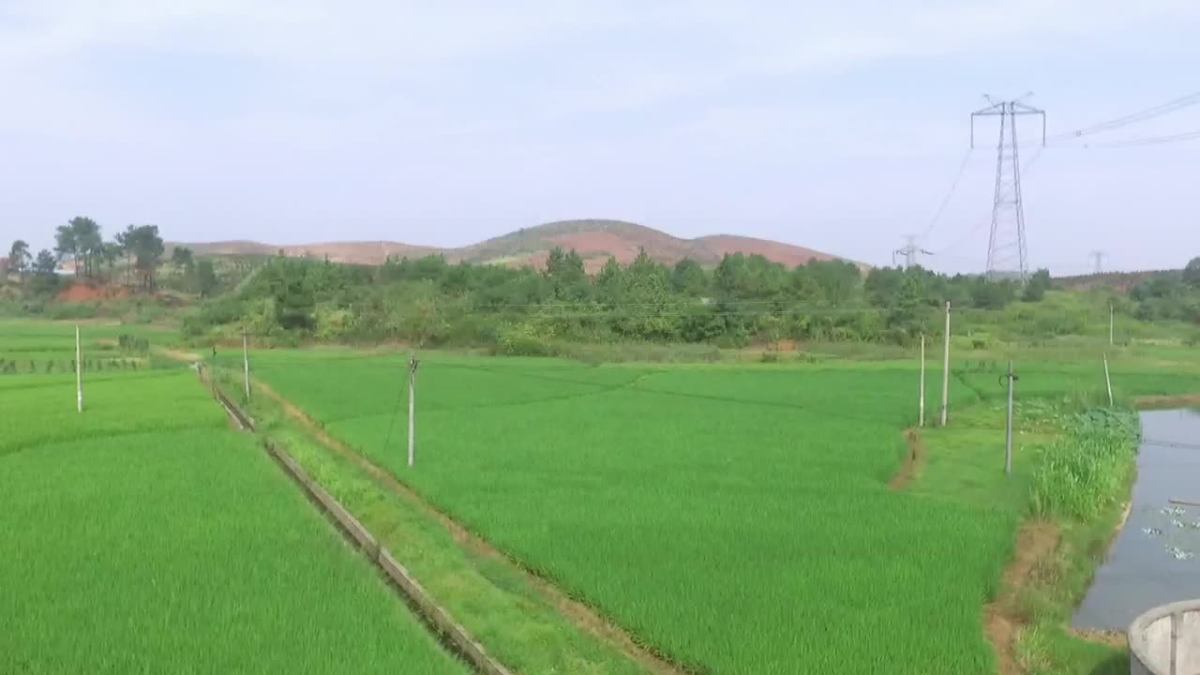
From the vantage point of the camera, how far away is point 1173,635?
7168 mm

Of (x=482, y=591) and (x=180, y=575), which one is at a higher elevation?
(x=180, y=575)

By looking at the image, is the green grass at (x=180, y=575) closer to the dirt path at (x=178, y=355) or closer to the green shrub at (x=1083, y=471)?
the green shrub at (x=1083, y=471)

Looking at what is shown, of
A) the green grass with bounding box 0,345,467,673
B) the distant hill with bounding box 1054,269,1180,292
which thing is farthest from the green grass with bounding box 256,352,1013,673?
the distant hill with bounding box 1054,269,1180,292

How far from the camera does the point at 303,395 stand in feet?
79.3

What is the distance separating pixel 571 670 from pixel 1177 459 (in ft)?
50.5

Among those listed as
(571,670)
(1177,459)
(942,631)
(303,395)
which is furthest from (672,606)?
(303,395)

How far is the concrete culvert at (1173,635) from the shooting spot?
22.5 feet

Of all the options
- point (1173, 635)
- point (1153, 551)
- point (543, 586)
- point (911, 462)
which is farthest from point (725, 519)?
point (911, 462)

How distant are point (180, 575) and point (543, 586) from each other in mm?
3033

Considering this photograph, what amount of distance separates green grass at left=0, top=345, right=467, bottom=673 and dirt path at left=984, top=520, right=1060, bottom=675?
153 inches

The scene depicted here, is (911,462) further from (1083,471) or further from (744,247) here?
(744,247)

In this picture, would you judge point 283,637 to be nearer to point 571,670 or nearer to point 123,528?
point 571,670

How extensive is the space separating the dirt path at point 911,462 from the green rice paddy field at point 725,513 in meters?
0.22

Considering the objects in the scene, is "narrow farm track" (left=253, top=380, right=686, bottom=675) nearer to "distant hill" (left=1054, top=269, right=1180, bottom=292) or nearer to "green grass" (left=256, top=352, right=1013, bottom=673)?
"green grass" (left=256, top=352, right=1013, bottom=673)
